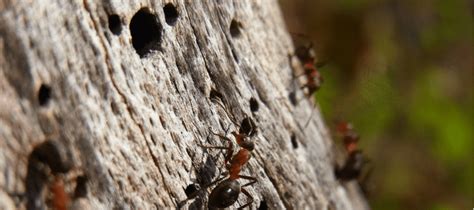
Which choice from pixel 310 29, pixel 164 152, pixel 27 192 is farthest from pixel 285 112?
pixel 310 29

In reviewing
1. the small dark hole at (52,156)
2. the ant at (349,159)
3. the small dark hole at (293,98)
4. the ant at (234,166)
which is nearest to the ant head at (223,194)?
the ant at (234,166)

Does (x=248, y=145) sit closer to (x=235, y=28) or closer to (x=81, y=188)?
(x=235, y=28)

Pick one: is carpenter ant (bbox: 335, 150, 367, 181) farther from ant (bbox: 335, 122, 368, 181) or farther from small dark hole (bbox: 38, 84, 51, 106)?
small dark hole (bbox: 38, 84, 51, 106)

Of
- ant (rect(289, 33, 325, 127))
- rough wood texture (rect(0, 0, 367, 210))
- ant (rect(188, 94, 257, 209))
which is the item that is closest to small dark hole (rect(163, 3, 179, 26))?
rough wood texture (rect(0, 0, 367, 210))

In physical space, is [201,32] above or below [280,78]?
below

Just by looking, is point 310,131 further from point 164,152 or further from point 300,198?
point 164,152

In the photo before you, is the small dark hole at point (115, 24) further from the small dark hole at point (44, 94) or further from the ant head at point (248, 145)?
the ant head at point (248, 145)
